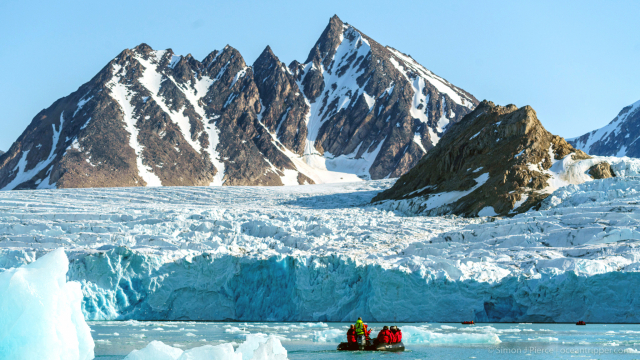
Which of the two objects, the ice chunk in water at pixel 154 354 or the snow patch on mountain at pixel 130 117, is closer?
the ice chunk in water at pixel 154 354

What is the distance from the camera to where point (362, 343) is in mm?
20391

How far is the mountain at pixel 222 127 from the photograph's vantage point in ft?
452

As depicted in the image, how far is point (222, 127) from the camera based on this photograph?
16338 centimetres

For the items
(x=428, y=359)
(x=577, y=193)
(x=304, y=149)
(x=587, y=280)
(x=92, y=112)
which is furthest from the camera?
(x=304, y=149)

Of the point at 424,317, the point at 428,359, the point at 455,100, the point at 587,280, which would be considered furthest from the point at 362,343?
the point at 455,100

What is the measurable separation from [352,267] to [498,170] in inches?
1256

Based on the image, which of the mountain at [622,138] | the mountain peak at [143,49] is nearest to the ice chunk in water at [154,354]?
the mountain peak at [143,49]

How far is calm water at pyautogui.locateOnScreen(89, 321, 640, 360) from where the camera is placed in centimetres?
1816

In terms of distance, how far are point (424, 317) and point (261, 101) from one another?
162699 millimetres

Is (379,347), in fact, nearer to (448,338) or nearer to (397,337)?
(397,337)

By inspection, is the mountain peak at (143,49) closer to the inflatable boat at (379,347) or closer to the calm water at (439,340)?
the calm water at (439,340)

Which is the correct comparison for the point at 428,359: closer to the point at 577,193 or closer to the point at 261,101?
the point at 577,193

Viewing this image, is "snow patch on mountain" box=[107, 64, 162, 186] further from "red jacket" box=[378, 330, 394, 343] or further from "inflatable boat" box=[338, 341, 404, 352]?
"red jacket" box=[378, 330, 394, 343]

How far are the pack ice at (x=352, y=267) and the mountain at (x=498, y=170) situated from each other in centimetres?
1201
